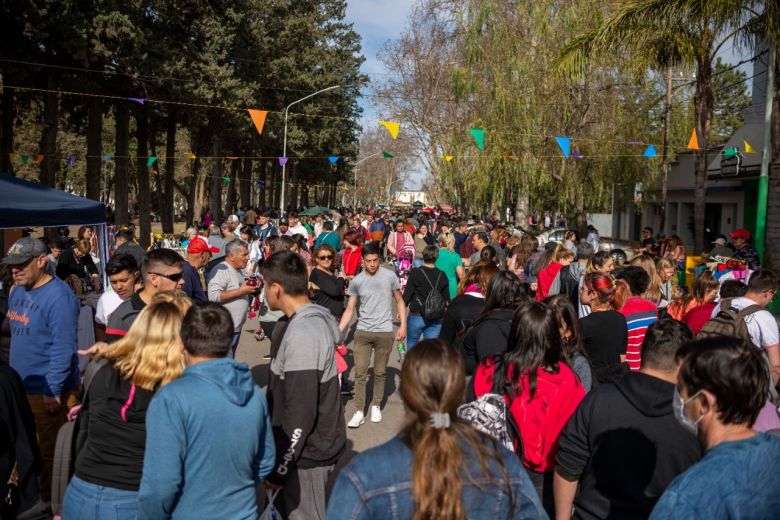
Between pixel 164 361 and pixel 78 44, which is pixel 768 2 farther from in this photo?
pixel 78 44

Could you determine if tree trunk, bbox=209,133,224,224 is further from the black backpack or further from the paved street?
the black backpack

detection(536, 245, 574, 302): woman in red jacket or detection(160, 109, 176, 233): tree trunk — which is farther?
detection(160, 109, 176, 233): tree trunk

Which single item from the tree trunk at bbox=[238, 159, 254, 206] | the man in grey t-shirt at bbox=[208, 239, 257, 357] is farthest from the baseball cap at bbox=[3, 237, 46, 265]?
the tree trunk at bbox=[238, 159, 254, 206]

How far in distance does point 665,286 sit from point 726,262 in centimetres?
415

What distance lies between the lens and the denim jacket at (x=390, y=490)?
2.01m

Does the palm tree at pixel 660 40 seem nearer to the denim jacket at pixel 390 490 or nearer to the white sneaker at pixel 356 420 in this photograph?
the white sneaker at pixel 356 420

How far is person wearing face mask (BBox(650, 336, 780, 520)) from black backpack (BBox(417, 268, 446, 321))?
532 centimetres

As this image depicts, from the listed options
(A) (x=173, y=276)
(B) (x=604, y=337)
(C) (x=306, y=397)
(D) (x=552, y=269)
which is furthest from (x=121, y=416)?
(D) (x=552, y=269)

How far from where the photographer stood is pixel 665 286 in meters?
8.80

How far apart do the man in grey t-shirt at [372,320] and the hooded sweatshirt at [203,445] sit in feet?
13.9

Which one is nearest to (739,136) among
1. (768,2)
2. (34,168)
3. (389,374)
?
(768,2)

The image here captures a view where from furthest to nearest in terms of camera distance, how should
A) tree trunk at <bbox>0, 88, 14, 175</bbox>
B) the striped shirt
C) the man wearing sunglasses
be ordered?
tree trunk at <bbox>0, 88, 14, 175</bbox> → the striped shirt → the man wearing sunglasses

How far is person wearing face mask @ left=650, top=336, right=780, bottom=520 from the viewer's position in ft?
6.28

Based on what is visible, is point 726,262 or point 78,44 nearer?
point 726,262
